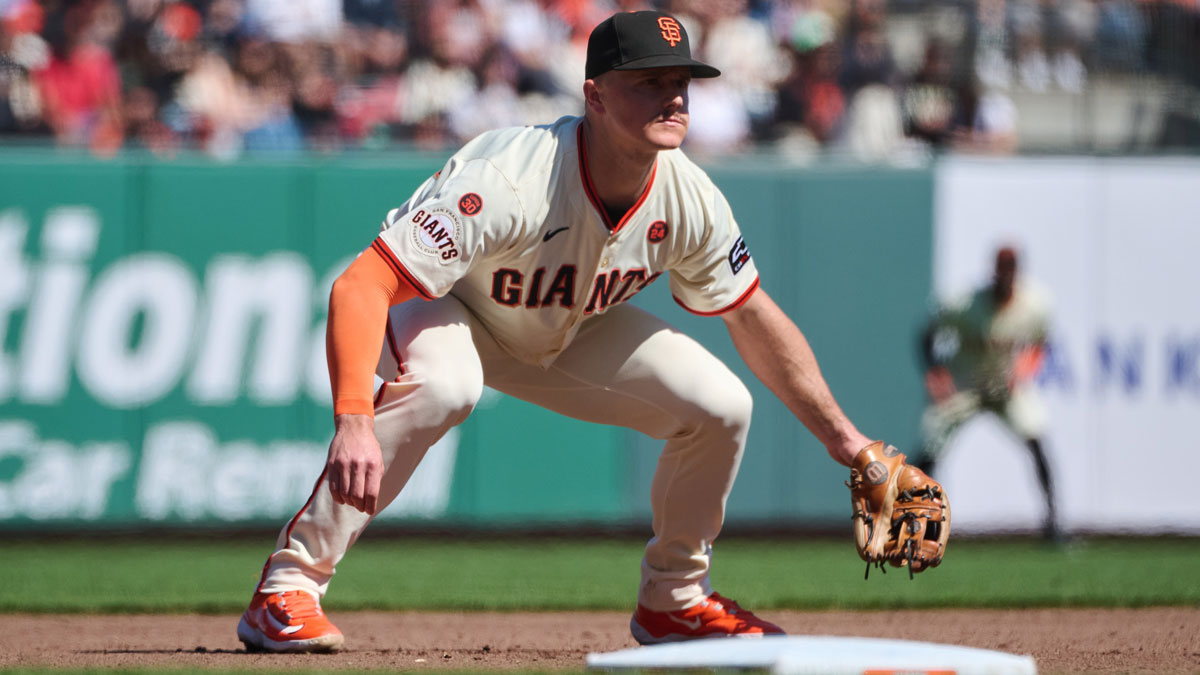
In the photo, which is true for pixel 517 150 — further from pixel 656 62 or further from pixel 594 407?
pixel 594 407

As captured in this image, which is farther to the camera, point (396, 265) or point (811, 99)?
point (811, 99)

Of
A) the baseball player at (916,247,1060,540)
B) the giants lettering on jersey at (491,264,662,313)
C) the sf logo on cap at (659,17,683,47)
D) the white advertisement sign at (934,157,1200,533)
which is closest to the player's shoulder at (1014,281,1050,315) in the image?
the baseball player at (916,247,1060,540)

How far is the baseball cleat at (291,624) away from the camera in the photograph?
14.0 ft

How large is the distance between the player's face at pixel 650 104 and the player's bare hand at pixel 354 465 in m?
1.10

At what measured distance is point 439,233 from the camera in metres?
4.00

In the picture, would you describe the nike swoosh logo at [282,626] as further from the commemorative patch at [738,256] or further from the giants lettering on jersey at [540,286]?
the commemorative patch at [738,256]

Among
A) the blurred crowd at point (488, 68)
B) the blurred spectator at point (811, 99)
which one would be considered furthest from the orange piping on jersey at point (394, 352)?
the blurred spectator at point (811, 99)

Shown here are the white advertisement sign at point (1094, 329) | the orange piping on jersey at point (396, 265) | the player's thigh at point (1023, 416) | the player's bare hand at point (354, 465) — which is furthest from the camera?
the white advertisement sign at point (1094, 329)

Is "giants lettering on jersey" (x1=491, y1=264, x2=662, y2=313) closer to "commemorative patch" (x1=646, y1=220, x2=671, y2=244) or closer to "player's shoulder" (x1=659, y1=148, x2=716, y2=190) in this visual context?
"commemorative patch" (x1=646, y1=220, x2=671, y2=244)

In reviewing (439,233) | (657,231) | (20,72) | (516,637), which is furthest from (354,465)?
(20,72)

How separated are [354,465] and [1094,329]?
730 centimetres

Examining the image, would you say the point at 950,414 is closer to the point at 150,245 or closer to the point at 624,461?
the point at 624,461

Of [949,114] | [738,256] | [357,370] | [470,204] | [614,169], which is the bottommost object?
[357,370]

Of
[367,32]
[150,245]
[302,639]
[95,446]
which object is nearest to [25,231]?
[150,245]
